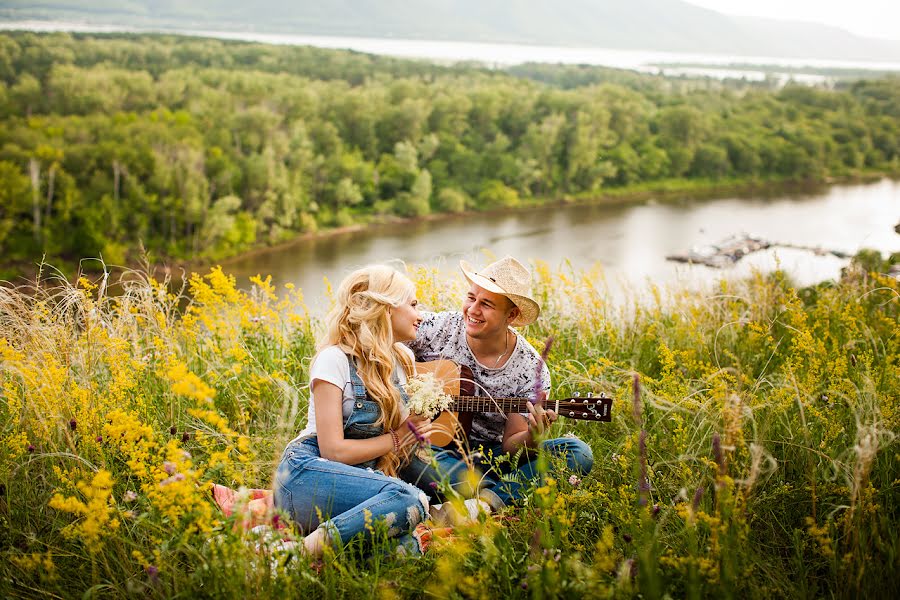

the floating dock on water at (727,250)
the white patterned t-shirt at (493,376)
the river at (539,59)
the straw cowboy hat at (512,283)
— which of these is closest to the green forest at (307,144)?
the floating dock on water at (727,250)

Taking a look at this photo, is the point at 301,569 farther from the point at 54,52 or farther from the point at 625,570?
the point at 54,52

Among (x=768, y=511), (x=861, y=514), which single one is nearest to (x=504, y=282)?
(x=768, y=511)

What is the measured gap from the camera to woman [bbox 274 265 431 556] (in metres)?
2.35

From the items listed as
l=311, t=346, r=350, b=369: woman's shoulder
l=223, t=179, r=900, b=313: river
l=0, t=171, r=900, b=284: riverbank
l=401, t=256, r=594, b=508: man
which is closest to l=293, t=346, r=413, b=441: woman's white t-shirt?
l=311, t=346, r=350, b=369: woman's shoulder

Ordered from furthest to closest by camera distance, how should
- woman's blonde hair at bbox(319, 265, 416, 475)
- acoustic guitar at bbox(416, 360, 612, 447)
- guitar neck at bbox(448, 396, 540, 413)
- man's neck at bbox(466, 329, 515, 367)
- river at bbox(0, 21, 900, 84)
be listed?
1. river at bbox(0, 21, 900, 84)
2. man's neck at bbox(466, 329, 515, 367)
3. guitar neck at bbox(448, 396, 540, 413)
4. woman's blonde hair at bbox(319, 265, 416, 475)
5. acoustic guitar at bbox(416, 360, 612, 447)

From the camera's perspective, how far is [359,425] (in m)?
2.56

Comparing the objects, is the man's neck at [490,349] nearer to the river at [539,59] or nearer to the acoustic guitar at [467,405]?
the acoustic guitar at [467,405]

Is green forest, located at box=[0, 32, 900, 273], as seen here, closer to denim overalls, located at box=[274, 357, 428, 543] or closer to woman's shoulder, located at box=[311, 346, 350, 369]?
woman's shoulder, located at box=[311, 346, 350, 369]

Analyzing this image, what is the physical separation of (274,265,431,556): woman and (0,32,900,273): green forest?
2874 centimetres

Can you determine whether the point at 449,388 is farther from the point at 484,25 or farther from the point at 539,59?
the point at 484,25

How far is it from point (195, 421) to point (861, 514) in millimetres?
2600

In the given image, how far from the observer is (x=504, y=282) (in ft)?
9.60

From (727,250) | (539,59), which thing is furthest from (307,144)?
(539,59)

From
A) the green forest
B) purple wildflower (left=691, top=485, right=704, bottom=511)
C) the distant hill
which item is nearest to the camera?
purple wildflower (left=691, top=485, right=704, bottom=511)
